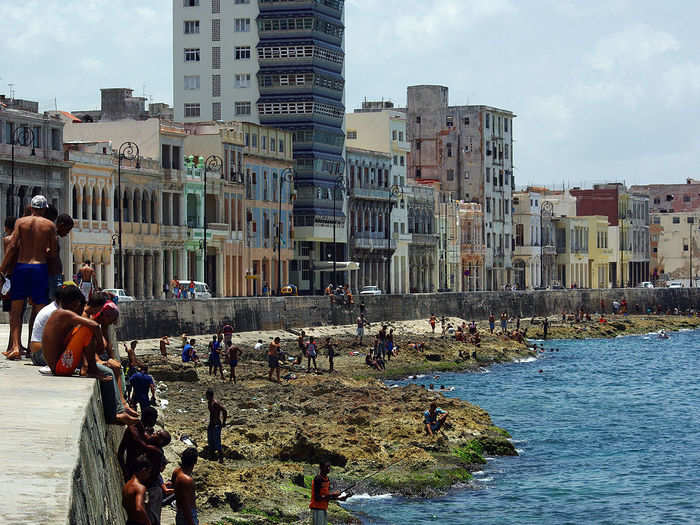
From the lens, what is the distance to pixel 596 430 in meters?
47.1

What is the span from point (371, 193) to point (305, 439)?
78957mm

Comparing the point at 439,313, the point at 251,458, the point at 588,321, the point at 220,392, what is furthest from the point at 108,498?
the point at 588,321

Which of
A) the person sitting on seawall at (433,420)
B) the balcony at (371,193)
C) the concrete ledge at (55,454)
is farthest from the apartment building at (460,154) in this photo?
the concrete ledge at (55,454)

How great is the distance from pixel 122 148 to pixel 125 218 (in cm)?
488

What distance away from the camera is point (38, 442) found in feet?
36.7

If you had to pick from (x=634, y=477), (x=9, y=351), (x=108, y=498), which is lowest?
(x=634, y=477)

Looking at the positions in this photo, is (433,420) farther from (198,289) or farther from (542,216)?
(542,216)

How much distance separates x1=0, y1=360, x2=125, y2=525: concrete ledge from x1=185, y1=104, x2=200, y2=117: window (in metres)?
87.1

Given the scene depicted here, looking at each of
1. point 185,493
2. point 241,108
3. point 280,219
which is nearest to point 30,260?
point 185,493

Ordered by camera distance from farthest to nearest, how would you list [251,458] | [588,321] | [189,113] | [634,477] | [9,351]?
[588,321] → [189,113] → [634,477] → [251,458] → [9,351]

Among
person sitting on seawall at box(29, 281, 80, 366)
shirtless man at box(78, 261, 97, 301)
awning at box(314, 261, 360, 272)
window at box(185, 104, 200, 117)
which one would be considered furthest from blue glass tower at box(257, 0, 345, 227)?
person sitting on seawall at box(29, 281, 80, 366)

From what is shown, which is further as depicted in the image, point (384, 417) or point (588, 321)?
point (588, 321)

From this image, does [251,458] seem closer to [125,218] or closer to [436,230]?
[125,218]

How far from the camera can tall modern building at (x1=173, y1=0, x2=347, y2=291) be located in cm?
9800
